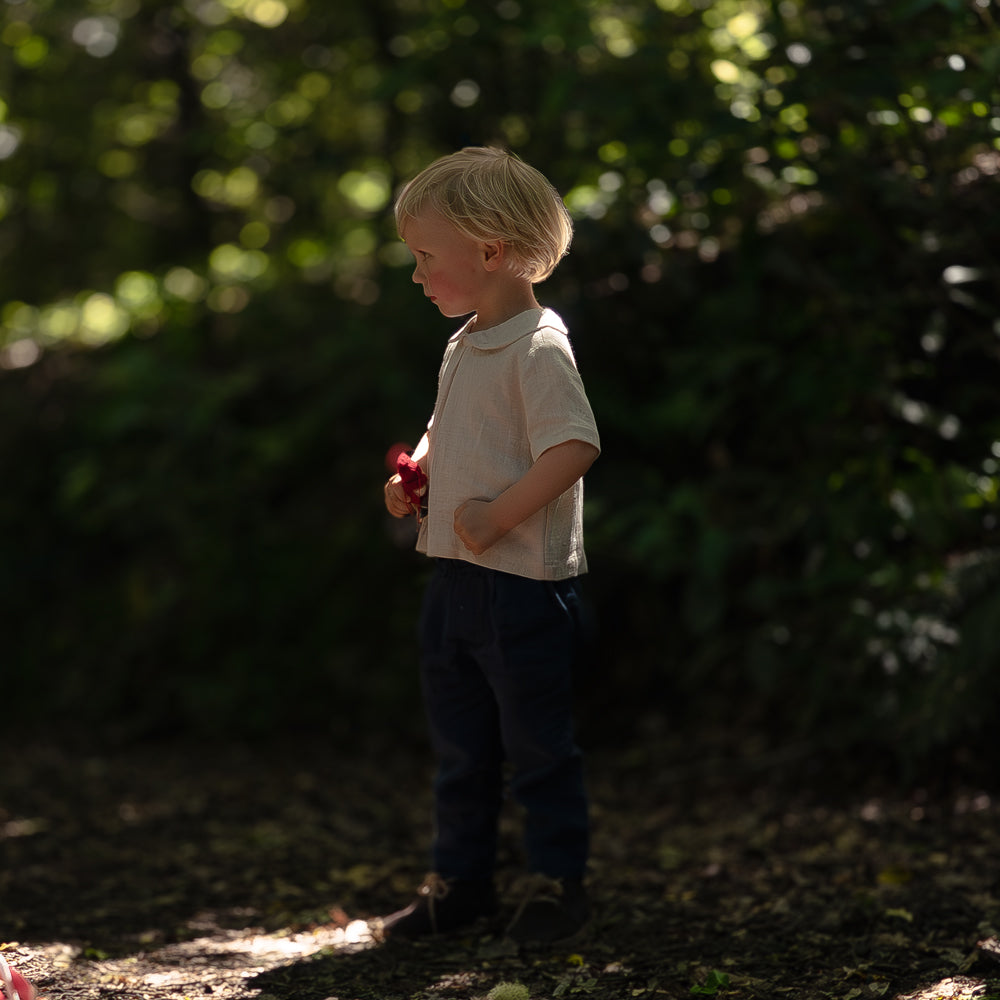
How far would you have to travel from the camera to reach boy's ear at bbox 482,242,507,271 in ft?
7.46

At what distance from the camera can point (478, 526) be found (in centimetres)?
223

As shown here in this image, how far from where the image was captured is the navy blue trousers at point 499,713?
7.87 feet

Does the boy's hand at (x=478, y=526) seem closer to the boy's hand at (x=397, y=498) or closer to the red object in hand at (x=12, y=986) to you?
the boy's hand at (x=397, y=498)

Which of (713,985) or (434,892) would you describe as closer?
(713,985)

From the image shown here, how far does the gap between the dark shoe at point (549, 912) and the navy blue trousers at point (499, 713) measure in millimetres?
28

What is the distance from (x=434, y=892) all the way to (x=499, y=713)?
46 centimetres

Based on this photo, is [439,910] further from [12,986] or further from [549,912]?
[12,986]

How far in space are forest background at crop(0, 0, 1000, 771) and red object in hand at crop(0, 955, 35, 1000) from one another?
7.17 ft

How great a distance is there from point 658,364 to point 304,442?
162 cm

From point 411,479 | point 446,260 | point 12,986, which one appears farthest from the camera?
point 411,479

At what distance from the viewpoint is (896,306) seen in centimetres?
347

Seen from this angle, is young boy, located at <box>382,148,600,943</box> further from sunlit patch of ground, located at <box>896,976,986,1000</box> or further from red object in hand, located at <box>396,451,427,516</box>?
sunlit patch of ground, located at <box>896,976,986,1000</box>

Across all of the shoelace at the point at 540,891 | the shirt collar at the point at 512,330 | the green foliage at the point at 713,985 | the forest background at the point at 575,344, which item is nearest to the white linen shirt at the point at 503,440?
the shirt collar at the point at 512,330

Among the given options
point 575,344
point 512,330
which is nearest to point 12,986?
point 512,330
